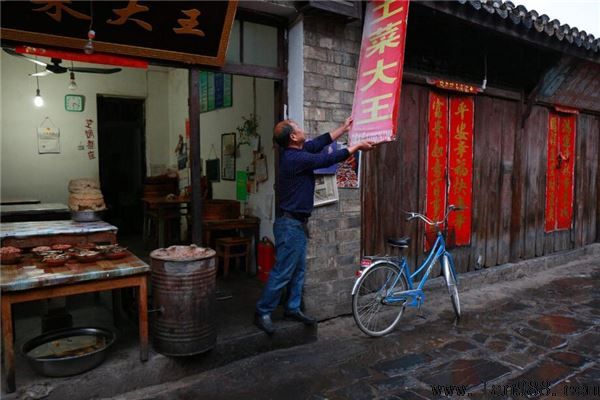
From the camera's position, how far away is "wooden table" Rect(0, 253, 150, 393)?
3.50 metres

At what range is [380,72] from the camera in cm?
509

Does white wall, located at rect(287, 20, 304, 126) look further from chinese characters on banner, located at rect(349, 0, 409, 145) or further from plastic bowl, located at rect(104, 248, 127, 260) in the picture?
plastic bowl, located at rect(104, 248, 127, 260)

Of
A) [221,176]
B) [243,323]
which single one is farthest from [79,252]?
[221,176]

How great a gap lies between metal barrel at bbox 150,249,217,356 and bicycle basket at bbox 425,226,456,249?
4.10 meters

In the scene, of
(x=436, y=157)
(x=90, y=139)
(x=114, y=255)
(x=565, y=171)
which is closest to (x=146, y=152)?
(x=90, y=139)

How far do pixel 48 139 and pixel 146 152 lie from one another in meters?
2.31

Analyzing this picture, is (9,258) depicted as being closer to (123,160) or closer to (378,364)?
(378,364)

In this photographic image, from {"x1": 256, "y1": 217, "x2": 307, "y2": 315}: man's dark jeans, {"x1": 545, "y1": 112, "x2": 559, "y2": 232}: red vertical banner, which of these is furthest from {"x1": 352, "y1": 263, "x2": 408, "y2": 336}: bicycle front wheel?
{"x1": 545, "y1": 112, "x2": 559, "y2": 232}: red vertical banner

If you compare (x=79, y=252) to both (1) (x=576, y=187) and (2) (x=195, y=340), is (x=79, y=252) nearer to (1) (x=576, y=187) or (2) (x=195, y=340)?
(2) (x=195, y=340)

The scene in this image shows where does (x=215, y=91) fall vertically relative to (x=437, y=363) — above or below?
above

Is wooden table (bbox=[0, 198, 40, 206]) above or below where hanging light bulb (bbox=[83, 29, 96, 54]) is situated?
below

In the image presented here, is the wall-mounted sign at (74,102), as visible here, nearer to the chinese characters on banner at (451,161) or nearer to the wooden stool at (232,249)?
the wooden stool at (232,249)

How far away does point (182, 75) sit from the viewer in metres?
10.9

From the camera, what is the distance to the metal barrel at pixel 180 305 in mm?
4156
